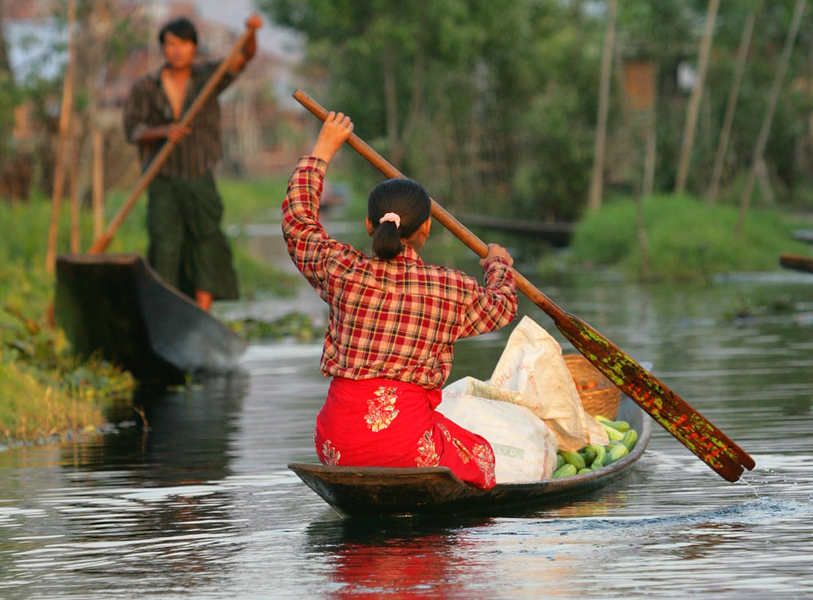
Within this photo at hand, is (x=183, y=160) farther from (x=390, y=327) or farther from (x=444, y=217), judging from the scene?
(x=390, y=327)

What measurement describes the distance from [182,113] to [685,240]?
1060 centimetres

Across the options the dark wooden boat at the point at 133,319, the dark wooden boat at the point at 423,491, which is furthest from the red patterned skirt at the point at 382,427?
the dark wooden boat at the point at 133,319

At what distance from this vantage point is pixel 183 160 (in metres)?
10.6

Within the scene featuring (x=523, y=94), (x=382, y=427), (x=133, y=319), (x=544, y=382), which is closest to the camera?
(x=382, y=427)

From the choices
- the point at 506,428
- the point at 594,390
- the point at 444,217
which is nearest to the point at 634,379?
the point at 506,428

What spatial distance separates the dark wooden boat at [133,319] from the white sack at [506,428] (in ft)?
12.1

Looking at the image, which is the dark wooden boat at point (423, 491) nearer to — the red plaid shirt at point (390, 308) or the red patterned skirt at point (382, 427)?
the red patterned skirt at point (382, 427)

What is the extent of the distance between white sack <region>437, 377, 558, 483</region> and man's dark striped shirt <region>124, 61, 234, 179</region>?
450 centimetres

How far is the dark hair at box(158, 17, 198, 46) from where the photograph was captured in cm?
1038

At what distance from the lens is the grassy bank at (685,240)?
782 inches

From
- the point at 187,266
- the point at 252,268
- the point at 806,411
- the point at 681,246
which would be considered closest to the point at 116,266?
the point at 187,266

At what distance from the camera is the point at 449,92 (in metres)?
33.6

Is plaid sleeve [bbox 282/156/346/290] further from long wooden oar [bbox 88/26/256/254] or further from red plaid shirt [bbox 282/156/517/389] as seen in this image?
long wooden oar [bbox 88/26/256/254]

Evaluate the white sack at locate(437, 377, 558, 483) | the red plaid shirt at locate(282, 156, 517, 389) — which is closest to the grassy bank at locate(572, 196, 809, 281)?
the white sack at locate(437, 377, 558, 483)
